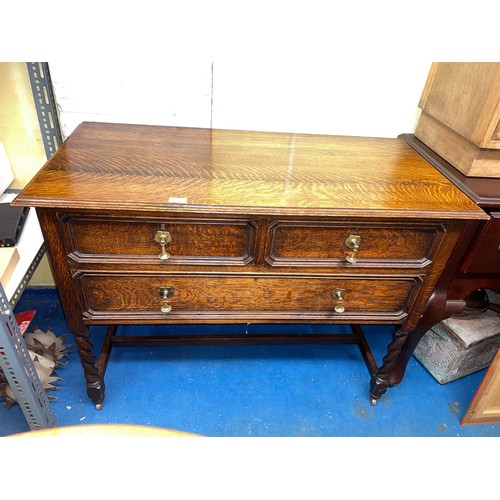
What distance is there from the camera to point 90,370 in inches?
56.6

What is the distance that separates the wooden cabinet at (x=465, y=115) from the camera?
3.85ft

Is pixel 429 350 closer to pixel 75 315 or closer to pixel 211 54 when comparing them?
pixel 75 315

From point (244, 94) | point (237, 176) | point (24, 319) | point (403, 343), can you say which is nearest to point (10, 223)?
point (24, 319)

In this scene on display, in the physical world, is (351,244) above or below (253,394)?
above

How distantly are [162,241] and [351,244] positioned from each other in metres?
0.54

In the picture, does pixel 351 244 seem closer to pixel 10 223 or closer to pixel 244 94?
pixel 244 94

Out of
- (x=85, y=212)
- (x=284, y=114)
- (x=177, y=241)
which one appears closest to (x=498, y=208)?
(x=284, y=114)

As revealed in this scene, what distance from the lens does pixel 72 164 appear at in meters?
1.16

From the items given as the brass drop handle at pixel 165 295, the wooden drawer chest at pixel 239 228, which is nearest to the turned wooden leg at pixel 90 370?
the wooden drawer chest at pixel 239 228

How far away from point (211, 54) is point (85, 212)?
0.95 meters

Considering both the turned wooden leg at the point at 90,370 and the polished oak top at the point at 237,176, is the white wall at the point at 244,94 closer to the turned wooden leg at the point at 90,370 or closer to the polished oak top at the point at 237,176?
the polished oak top at the point at 237,176

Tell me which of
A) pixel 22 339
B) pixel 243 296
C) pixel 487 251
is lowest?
pixel 22 339

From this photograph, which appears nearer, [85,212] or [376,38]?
[376,38]

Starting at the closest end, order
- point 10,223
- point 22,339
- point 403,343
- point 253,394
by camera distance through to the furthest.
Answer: point 22,339 < point 10,223 < point 403,343 < point 253,394
